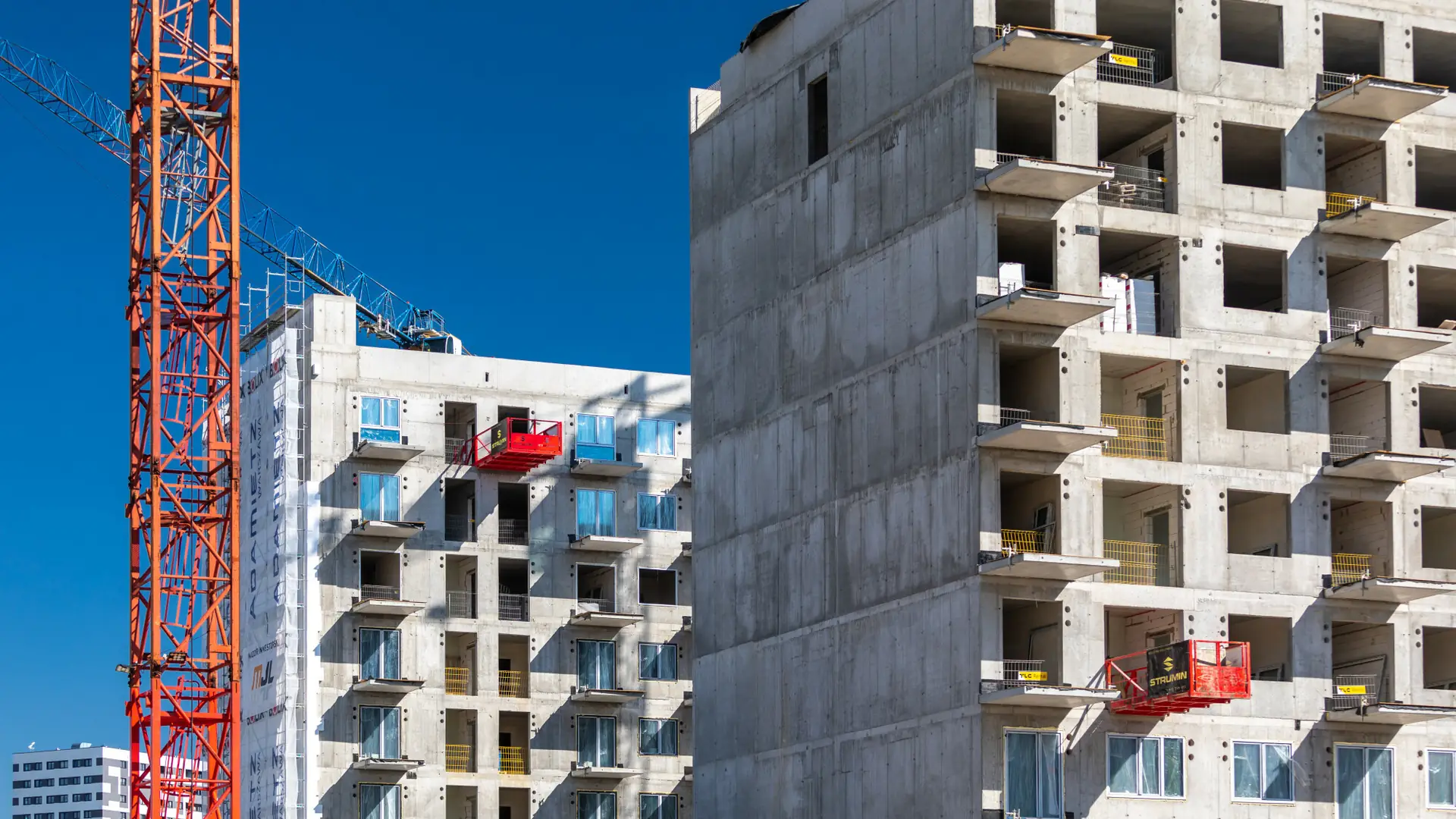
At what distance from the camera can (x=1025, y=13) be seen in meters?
82.1

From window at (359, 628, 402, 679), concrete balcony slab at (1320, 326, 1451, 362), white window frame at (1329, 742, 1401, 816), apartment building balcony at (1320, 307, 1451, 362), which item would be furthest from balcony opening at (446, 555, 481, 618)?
white window frame at (1329, 742, 1401, 816)

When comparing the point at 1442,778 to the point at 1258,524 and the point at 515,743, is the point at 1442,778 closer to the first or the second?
the point at 1258,524

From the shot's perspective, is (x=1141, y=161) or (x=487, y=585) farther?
(x=487, y=585)

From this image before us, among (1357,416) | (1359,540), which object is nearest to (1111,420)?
(1357,416)

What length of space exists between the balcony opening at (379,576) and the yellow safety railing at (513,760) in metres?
10.1

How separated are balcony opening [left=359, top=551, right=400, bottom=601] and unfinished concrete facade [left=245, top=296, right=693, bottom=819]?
144 mm

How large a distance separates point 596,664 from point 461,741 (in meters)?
8.20

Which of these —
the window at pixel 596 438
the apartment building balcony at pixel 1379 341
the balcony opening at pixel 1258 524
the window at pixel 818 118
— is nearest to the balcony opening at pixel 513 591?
the window at pixel 596 438

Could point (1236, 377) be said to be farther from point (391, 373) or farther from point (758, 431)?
point (391, 373)

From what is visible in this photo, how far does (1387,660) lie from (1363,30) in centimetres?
2254

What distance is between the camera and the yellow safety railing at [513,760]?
4771 inches

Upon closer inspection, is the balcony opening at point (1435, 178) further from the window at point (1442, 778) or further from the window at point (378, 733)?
the window at point (378, 733)

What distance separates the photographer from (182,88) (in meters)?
110

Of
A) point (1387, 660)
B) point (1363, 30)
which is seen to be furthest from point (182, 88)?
point (1387, 660)
